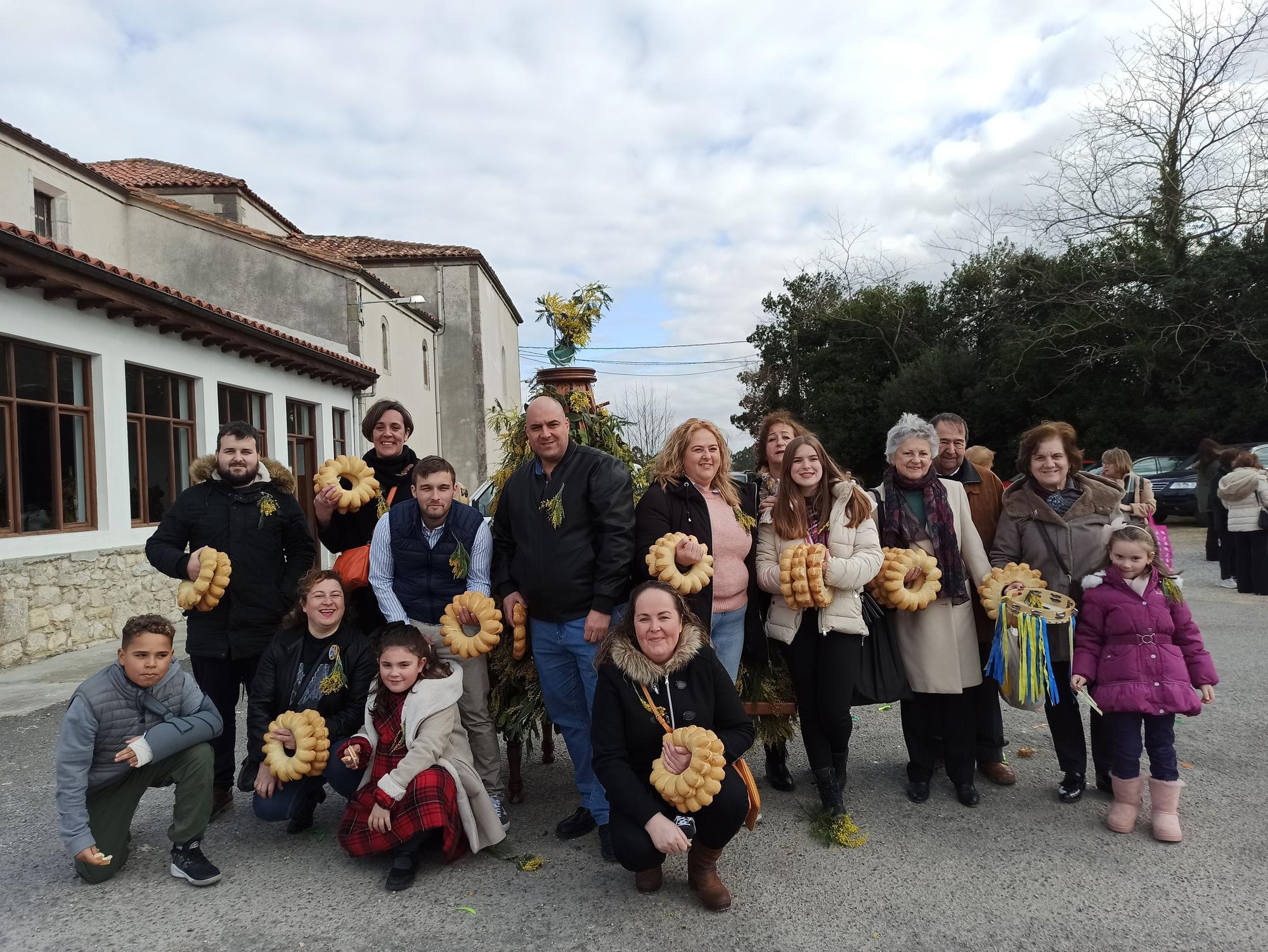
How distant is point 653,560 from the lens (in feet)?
12.1

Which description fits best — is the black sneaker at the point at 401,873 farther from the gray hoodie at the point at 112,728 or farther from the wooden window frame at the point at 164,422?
the wooden window frame at the point at 164,422

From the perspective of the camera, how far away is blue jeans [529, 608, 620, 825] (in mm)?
3828

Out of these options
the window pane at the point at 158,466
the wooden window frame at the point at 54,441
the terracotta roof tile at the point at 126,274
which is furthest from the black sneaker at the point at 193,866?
the window pane at the point at 158,466

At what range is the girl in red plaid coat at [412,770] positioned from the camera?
3484 mm

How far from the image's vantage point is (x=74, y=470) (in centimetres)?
940

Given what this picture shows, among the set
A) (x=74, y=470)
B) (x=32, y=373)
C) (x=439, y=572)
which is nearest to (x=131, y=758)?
(x=439, y=572)

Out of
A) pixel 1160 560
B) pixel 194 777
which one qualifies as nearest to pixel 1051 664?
pixel 1160 560

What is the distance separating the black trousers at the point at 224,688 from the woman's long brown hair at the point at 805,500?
A: 2692mm

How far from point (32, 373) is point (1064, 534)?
9716mm

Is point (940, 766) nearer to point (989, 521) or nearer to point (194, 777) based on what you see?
point (989, 521)

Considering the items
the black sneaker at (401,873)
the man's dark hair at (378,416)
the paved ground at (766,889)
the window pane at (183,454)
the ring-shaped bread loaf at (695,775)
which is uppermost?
the window pane at (183,454)

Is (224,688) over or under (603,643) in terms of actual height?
under

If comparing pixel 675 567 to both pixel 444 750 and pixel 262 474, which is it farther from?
pixel 262 474

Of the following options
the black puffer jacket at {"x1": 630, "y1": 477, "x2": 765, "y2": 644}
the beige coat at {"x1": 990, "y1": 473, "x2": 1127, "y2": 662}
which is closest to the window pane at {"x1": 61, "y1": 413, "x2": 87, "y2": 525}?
the black puffer jacket at {"x1": 630, "y1": 477, "x2": 765, "y2": 644}
